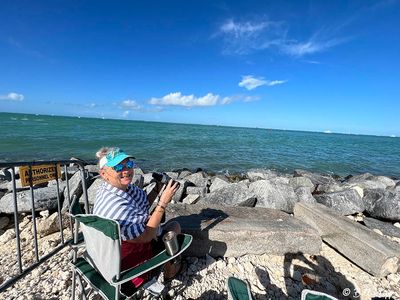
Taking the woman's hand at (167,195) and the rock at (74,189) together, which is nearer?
the woman's hand at (167,195)

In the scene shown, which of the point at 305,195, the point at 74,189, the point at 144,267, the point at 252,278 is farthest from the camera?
the point at 305,195

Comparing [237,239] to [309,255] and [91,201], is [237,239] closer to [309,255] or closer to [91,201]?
[309,255]

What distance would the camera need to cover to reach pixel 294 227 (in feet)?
12.9

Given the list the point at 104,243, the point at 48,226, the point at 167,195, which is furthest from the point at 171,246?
the point at 48,226

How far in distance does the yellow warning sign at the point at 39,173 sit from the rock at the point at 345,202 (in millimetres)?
5824

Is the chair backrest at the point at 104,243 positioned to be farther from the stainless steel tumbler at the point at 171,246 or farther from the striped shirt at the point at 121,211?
the stainless steel tumbler at the point at 171,246

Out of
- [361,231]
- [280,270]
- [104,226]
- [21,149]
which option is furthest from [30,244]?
[21,149]

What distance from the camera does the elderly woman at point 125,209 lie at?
2393 millimetres

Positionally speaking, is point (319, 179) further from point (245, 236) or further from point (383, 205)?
point (245, 236)

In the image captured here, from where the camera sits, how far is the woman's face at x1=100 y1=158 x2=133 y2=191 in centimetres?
255

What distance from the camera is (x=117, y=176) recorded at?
2561mm

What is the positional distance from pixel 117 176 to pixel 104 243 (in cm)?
66

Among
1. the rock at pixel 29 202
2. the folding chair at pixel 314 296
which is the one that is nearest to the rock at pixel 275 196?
the folding chair at pixel 314 296

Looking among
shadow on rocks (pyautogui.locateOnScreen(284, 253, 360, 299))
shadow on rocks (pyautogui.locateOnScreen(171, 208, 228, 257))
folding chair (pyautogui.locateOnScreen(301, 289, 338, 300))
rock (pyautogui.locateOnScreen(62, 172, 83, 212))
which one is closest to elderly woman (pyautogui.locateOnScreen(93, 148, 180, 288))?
shadow on rocks (pyautogui.locateOnScreen(171, 208, 228, 257))
